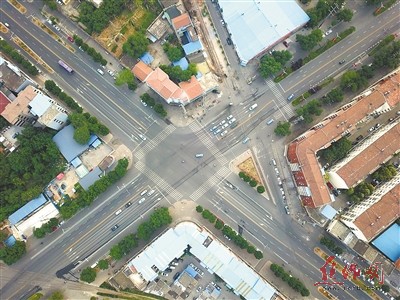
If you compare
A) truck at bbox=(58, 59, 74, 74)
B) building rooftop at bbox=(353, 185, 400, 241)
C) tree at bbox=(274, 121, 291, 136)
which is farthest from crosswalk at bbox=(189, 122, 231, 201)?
truck at bbox=(58, 59, 74, 74)

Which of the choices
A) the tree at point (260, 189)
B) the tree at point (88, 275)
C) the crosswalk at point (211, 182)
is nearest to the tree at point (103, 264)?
the tree at point (88, 275)

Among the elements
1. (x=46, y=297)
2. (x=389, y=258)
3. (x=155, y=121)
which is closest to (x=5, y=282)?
(x=46, y=297)

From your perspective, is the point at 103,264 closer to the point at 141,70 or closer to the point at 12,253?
the point at 12,253

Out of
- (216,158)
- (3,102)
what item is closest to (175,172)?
(216,158)

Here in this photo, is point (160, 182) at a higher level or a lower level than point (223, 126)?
lower

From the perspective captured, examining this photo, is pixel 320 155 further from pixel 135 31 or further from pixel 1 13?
pixel 1 13

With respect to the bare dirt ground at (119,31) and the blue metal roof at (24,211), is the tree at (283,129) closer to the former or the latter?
the bare dirt ground at (119,31)

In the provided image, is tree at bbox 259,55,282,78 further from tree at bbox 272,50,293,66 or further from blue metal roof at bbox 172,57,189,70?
blue metal roof at bbox 172,57,189,70
